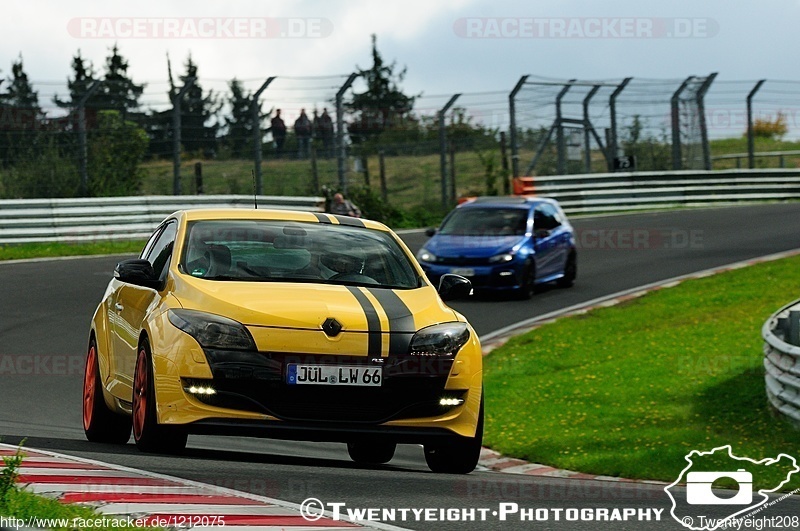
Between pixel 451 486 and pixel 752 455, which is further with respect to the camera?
pixel 752 455

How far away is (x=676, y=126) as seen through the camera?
119ft

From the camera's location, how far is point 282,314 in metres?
7.64

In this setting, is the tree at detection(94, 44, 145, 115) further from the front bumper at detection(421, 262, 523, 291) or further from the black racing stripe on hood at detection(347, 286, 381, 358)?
the black racing stripe on hood at detection(347, 286, 381, 358)

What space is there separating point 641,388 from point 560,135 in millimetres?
22174

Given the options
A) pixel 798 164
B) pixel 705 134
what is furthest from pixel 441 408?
pixel 798 164

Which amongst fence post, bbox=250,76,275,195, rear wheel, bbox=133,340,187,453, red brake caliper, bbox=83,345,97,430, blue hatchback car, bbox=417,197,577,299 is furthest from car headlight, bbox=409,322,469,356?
fence post, bbox=250,76,275,195

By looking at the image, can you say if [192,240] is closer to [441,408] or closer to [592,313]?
[441,408]

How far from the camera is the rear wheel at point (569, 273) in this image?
2200 centimetres

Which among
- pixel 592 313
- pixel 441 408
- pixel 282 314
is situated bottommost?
pixel 592 313

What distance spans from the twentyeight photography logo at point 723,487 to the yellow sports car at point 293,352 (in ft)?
4.43

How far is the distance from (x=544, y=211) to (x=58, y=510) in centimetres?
1683

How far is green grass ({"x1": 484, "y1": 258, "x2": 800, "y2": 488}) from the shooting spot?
10695 mm

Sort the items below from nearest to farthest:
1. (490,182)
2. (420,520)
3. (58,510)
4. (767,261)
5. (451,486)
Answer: (58,510) → (420,520) → (451,486) → (767,261) → (490,182)

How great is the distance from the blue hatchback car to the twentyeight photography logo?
10026 mm
